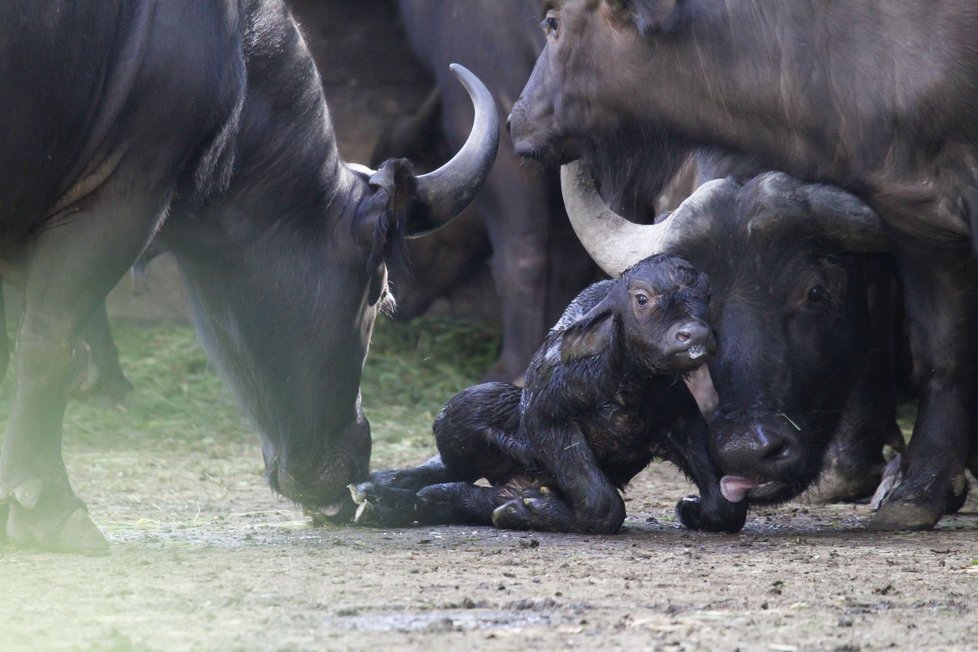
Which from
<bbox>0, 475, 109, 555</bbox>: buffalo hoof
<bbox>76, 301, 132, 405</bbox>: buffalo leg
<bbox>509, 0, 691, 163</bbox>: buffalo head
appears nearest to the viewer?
<bbox>0, 475, 109, 555</bbox>: buffalo hoof

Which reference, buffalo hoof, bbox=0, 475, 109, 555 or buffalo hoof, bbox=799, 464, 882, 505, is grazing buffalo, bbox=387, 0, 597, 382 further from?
buffalo hoof, bbox=0, 475, 109, 555

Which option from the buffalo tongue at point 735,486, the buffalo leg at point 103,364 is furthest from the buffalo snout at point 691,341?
the buffalo leg at point 103,364

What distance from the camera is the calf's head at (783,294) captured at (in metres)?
6.08

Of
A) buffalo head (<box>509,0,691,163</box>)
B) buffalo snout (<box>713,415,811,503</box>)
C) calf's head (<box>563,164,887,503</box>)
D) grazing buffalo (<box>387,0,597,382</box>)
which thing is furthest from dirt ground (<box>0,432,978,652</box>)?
grazing buffalo (<box>387,0,597,382</box>)

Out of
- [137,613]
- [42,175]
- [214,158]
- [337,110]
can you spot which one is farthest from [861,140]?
[337,110]

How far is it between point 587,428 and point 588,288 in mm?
660

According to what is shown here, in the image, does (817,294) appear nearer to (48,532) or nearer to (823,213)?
(823,213)

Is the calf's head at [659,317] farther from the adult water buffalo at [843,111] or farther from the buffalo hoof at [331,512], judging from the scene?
the buffalo hoof at [331,512]

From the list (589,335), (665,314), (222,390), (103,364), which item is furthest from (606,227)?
(103,364)

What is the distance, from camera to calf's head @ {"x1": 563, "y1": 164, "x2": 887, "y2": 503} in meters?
6.08

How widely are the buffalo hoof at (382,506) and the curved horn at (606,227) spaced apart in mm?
1491

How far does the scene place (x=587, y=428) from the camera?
5895mm

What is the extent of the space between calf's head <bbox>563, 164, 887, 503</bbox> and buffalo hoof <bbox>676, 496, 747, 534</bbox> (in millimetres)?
82

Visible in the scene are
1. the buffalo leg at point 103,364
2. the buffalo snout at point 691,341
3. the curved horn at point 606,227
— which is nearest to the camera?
the buffalo snout at point 691,341
